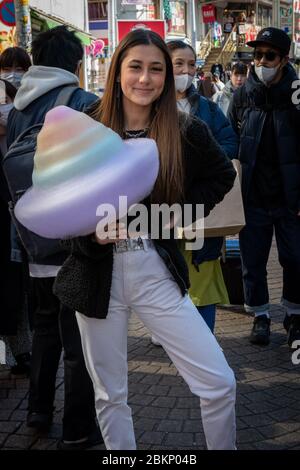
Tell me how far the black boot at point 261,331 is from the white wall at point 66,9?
13077 millimetres

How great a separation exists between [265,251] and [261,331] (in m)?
0.60

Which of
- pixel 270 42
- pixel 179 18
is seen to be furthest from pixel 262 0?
pixel 270 42

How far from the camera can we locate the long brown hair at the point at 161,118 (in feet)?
8.09

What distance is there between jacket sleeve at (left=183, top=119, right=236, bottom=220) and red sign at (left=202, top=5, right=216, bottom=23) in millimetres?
46301

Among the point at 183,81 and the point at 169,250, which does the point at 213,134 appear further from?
the point at 169,250

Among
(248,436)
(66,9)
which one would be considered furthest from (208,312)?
(66,9)

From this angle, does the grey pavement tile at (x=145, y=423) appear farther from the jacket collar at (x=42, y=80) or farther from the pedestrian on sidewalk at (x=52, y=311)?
the jacket collar at (x=42, y=80)

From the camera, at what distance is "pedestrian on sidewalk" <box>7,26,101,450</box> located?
313 cm

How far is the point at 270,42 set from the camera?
431cm

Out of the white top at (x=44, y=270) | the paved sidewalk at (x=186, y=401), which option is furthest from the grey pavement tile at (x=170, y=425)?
the white top at (x=44, y=270)

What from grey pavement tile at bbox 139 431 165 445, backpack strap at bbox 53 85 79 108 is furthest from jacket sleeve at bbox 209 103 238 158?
grey pavement tile at bbox 139 431 165 445

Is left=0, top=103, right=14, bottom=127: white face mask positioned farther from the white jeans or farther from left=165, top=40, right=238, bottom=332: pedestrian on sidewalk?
the white jeans

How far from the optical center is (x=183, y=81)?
4051 millimetres
